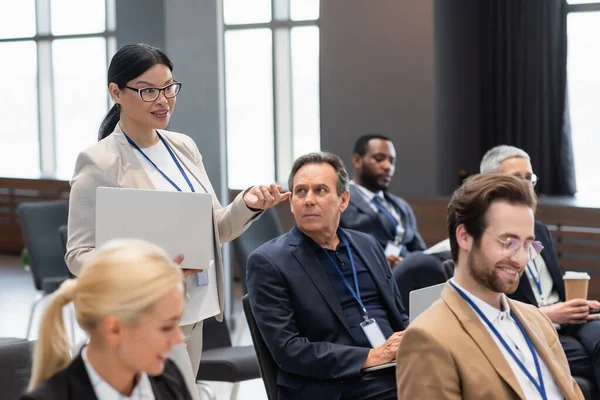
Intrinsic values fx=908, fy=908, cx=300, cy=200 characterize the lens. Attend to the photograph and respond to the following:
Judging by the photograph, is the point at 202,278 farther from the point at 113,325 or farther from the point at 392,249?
the point at 392,249

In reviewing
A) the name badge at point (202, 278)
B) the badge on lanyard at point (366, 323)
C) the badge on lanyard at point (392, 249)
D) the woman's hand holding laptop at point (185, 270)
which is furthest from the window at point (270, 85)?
the woman's hand holding laptop at point (185, 270)

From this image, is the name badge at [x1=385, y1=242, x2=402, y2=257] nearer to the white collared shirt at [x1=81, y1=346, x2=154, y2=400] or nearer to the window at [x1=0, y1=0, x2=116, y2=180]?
the white collared shirt at [x1=81, y1=346, x2=154, y2=400]

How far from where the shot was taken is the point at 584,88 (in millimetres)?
8086

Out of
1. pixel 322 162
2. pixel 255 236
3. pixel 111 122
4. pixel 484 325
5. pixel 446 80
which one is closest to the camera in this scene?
pixel 484 325

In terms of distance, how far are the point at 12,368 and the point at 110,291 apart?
96cm

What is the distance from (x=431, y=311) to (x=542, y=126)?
20.4 feet

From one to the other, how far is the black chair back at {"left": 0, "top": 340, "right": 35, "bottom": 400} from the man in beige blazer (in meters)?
0.99

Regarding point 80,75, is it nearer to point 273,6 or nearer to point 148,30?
point 273,6

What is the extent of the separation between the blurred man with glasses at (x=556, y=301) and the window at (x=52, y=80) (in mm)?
7384

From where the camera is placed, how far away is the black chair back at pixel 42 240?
577cm

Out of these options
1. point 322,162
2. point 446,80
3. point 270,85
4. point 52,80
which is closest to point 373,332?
point 322,162

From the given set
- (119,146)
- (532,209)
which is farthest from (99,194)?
(532,209)

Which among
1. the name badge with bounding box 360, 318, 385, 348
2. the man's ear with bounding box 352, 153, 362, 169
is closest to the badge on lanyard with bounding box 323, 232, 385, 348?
the name badge with bounding box 360, 318, 385, 348

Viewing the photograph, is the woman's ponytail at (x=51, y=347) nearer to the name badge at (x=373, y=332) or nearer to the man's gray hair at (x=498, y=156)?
the name badge at (x=373, y=332)
